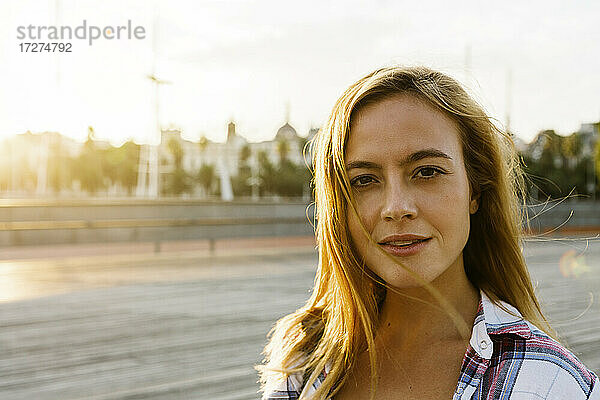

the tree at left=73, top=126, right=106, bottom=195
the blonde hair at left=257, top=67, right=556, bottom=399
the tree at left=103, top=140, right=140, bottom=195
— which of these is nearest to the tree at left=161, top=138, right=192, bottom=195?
the tree at left=103, top=140, right=140, bottom=195

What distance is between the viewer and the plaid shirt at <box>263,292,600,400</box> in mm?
1466

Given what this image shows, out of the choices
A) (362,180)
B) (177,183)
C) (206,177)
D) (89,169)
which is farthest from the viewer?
(89,169)

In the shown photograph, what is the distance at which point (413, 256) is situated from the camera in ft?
5.63

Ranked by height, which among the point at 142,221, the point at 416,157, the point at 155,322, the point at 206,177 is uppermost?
the point at 206,177

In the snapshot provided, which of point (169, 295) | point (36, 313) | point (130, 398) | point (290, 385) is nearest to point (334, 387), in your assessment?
point (290, 385)

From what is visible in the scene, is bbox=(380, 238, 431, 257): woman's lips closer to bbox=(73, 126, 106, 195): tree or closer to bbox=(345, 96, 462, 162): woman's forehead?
bbox=(345, 96, 462, 162): woman's forehead

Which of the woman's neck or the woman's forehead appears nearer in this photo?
the woman's forehead

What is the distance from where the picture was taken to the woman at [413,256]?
5.57 ft

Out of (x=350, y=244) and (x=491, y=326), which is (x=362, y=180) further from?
(x=491, y=326)

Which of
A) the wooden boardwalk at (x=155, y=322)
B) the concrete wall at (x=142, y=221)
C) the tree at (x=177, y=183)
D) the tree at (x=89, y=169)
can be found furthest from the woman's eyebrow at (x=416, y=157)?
the tree at (x=89, y=169)

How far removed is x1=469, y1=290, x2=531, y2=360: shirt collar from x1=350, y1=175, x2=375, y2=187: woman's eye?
0.37 m

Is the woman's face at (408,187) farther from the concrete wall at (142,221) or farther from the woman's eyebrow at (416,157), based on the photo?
the concrete wall at (142,221)

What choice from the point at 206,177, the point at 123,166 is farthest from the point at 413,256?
the point at 123,166

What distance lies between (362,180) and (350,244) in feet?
0.52
